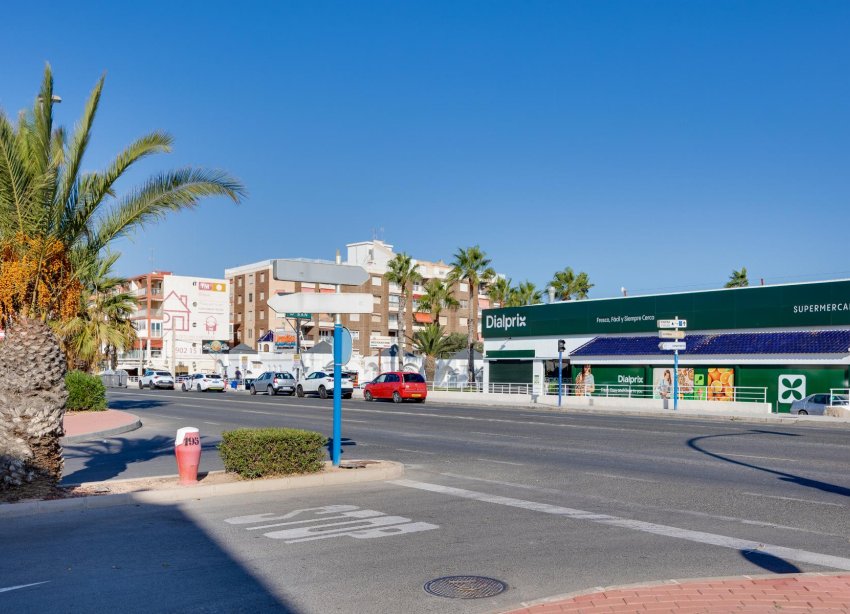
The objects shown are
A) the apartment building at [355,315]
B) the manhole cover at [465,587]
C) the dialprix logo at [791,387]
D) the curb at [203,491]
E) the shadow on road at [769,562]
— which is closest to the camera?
the manhole cover at [465,587]

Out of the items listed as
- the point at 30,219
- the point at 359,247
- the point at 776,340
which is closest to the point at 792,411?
the point at 776,340

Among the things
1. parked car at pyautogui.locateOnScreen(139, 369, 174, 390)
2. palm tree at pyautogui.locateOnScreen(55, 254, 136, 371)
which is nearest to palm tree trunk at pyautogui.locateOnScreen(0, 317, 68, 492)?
palm tree at pyautogui.locateOnScreen(55, 254, 136, 371)

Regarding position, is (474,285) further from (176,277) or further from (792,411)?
(176,277)

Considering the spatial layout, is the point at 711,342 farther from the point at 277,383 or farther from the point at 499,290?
the point at 499,290

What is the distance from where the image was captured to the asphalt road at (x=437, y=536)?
263 inches

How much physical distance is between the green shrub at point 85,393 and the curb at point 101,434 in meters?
5.32

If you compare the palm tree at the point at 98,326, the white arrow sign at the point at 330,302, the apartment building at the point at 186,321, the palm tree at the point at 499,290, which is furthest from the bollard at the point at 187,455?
the apartment building at the point at 186,321

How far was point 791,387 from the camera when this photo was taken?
39188 millimetres

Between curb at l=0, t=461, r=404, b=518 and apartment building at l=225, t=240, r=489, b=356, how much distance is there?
276 ft

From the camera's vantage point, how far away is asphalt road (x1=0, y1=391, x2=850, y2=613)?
6688 millimetres

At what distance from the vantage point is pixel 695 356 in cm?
4312

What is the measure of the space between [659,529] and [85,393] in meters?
26.1

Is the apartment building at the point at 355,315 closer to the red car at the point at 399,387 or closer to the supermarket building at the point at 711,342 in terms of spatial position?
the supermarket building at the point at 711,342

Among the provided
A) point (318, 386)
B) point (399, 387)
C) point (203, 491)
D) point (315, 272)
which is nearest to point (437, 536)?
point (203, 491)
